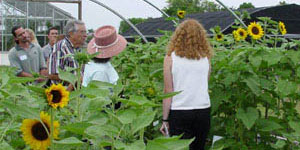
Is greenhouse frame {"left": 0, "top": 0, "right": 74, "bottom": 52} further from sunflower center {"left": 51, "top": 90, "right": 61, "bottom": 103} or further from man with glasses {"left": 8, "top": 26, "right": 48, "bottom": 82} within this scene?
sunflower center {"left": 51, "top": 90, "right": 61, "bottom": 103}

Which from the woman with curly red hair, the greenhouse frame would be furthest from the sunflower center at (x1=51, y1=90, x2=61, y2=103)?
the greenhouse frame

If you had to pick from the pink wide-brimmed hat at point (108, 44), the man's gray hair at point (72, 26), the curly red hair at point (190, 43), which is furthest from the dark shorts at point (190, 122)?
the man's gray hair at point (72, 26)

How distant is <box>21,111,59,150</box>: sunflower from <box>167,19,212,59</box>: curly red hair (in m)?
1.79

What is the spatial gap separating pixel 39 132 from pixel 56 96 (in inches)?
3.3

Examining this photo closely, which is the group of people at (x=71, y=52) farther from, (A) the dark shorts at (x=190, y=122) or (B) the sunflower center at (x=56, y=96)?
(A) the dark shorts at (x=190, y=122)

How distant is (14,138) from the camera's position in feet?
3.49

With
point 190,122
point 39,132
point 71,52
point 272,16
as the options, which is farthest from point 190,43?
A: point 272,16

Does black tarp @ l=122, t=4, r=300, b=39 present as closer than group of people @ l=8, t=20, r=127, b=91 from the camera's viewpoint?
No

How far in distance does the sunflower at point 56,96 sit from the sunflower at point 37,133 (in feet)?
0.17

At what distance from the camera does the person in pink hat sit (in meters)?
2.54

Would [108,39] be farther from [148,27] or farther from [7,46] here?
[148,27]

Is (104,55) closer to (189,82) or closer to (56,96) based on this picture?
(189,82)

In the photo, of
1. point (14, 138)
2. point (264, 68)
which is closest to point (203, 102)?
point (264, 68)

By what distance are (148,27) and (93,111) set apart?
659 inches
